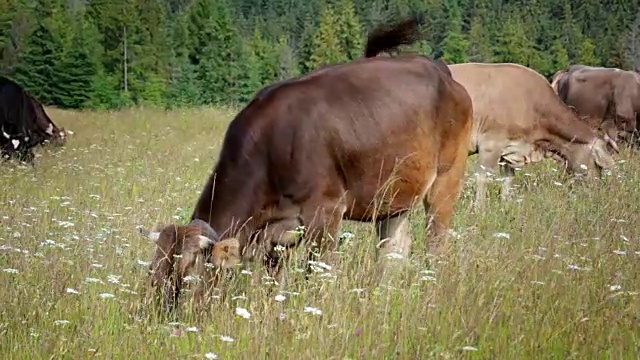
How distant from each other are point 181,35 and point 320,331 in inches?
2511

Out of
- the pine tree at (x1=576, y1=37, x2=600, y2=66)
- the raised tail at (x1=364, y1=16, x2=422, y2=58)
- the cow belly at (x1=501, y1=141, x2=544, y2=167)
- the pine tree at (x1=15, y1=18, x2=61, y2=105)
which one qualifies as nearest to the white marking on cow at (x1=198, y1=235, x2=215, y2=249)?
the raised tail at (x1=364, y1=16, x2=422, y2=58)

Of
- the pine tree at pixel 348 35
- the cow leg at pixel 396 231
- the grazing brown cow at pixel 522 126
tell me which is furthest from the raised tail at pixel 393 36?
the pine tree at pixel 348 35

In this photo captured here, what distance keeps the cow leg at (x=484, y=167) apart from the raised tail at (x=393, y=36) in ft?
7.03

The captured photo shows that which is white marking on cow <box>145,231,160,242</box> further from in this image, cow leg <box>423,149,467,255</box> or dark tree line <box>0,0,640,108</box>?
dark tree line <box>0,0,640,108</box>

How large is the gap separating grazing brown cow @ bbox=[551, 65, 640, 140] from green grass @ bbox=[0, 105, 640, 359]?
9.41 m

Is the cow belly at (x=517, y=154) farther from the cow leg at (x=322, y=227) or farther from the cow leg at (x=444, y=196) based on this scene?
the cow leg at (x=322, y=227)

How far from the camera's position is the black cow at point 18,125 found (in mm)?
16750

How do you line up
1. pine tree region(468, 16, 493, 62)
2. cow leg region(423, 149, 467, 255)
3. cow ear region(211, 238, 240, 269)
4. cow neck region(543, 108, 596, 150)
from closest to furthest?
cow ear region(211, 238, 240, 269), cow leg region(423, 149, 467, 255), cow neck region(543, 108, 596, 150), pine tree region(468, 16, 493, 62)

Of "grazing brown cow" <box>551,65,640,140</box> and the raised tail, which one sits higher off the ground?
the raised tail

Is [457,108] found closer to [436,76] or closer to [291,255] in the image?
[436,76]

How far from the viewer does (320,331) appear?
410cm

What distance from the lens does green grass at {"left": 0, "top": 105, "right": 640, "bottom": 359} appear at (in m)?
4.13

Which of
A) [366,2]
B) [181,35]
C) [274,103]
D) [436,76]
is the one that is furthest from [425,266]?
[366,2]

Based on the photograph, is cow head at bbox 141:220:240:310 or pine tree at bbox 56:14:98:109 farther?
pine tree at bbox 56:14:98:109
